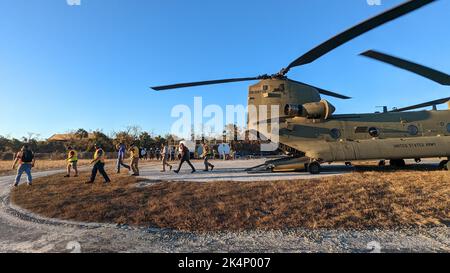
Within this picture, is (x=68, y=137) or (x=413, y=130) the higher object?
(x=68, y=137)

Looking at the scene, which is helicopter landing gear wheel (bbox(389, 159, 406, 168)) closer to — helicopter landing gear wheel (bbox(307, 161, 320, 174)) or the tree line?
helicopter landing gear wheel (bbox(307, 161, 320, 174))

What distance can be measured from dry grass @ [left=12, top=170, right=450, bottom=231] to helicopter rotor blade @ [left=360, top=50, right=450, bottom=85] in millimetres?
3849

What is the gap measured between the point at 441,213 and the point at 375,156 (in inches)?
245

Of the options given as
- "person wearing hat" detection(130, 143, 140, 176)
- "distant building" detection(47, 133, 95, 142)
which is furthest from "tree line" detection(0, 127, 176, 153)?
"person wearing hat" detection(130, 143, 140, 176)

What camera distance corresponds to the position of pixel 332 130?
12.4 m

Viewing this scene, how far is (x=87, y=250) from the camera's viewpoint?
13.1 ft

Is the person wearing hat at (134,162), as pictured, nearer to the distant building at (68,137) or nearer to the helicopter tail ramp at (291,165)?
the helicopter tail ramp at (291,165)

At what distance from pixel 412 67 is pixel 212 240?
30.8 ft

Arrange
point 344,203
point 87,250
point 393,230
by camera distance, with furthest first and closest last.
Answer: point 344,203 → point 393,230 → point 87,250

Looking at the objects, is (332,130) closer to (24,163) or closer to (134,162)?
(134,162)

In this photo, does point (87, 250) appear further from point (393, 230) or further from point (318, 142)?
point (318, 142)

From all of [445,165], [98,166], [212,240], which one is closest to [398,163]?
[445,165]

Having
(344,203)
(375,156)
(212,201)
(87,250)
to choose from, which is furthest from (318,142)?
(87,250)

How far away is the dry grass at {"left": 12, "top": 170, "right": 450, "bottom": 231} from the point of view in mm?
5258
